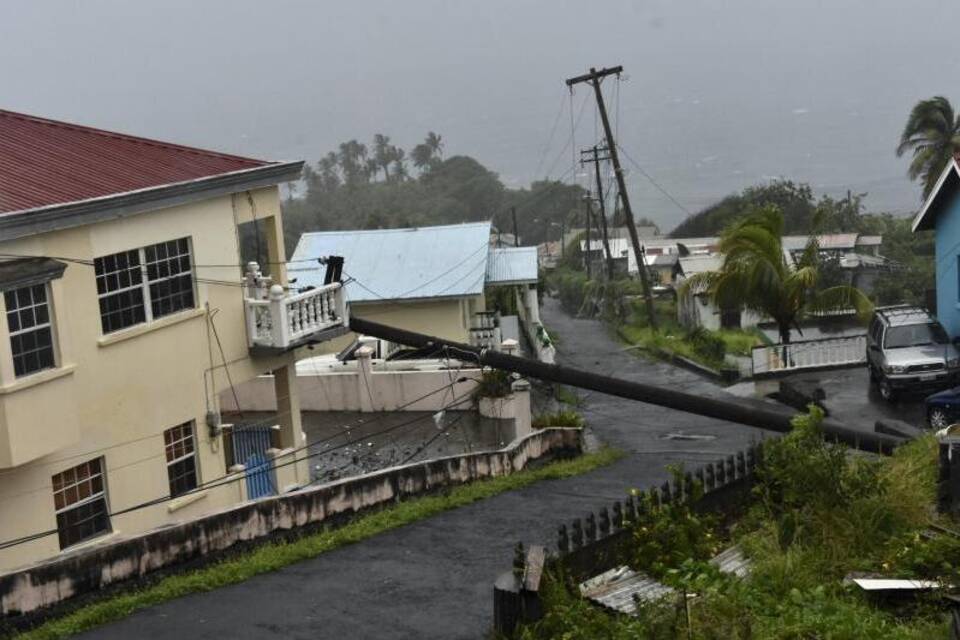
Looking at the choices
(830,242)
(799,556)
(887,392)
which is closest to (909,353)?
(887,392)

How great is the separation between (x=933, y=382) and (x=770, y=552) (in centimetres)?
1753

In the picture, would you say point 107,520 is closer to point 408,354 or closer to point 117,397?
point 117,397

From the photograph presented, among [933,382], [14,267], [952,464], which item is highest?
[14,267]

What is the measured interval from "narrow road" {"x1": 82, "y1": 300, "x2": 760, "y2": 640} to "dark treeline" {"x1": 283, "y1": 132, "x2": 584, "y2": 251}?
312ft

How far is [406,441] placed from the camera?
28.0 metres

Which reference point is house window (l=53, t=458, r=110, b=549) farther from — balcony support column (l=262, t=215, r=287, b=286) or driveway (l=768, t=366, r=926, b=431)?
driveway (l=768, t=366, r=926, b=431)

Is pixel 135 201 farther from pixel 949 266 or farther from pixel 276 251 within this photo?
pixel 949 266

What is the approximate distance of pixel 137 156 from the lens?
2244cm

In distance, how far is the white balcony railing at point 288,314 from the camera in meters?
22.6

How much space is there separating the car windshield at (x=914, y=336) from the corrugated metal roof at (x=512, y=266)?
13.0 m

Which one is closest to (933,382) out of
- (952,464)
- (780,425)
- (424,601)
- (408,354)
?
(780,425)

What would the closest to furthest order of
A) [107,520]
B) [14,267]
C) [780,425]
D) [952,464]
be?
[952,464]
[14,267]
[107,520]
[780,425]

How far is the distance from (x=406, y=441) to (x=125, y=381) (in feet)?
30.0

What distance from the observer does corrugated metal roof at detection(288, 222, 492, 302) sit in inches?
1453
